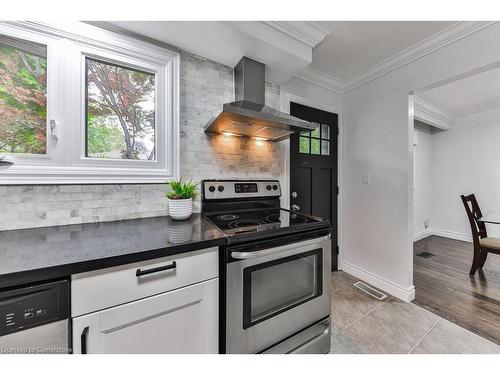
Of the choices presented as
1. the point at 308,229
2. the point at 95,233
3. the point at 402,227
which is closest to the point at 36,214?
the point at 95,233

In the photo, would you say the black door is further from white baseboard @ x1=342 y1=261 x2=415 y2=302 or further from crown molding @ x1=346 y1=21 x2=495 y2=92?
crown molding @ x1=346 y1=21 x2=495 y2=92

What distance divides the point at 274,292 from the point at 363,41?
2.21 meters

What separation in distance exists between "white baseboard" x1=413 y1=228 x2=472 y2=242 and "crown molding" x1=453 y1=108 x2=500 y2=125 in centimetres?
217

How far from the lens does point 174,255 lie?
0.84m

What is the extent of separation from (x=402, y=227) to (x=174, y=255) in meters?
2.23

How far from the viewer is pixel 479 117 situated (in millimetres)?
3564

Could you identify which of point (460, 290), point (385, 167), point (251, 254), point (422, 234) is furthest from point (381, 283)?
point (422, 234)

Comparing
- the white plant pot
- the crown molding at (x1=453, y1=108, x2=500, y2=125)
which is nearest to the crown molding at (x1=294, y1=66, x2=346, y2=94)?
the white plant pot

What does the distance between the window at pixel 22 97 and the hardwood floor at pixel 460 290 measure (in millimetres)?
3318

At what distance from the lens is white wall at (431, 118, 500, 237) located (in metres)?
3.47

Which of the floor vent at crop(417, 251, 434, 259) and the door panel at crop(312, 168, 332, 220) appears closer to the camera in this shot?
the door panel at crop(312, 168, 332, 220)

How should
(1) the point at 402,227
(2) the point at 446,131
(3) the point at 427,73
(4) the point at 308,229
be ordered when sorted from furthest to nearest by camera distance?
(2) the point at 446,131 → (1) the point at 402,227 → (3) the point at 427,73 → (4) the point at 308,229
